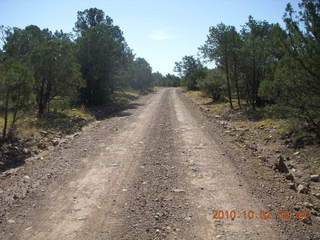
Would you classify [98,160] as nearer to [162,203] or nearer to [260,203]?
[162,203]

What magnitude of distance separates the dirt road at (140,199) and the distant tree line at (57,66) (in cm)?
353

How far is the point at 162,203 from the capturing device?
4.97 metres

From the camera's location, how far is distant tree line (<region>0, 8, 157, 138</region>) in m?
10.2

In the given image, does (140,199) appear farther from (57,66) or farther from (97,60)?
(97,60)

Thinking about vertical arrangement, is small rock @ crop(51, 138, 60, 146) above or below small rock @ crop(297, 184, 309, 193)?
above

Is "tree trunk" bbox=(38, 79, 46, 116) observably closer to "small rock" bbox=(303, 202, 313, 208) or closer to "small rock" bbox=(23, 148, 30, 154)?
"small rock" bbox=(23, 148, 30, 154)

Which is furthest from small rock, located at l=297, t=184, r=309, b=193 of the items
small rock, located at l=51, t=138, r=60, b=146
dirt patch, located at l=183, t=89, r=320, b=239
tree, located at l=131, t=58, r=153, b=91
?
tree, located at l=131, t=58, r=153, b=91

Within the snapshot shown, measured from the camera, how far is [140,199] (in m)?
5.18

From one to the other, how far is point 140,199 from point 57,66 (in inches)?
536

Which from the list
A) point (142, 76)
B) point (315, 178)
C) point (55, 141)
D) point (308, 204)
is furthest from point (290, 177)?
point (142, 76)

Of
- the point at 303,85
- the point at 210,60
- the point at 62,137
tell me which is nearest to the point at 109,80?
the point at 210,60

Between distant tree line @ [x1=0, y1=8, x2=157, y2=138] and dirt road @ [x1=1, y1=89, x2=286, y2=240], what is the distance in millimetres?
3526
